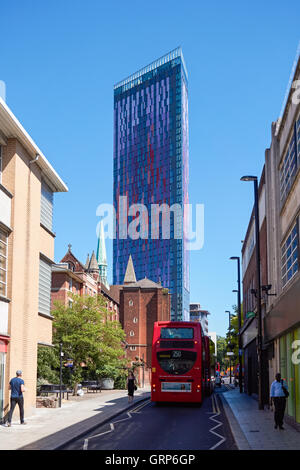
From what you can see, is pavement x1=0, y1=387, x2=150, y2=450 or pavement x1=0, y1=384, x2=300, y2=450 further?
pavement x1=0, y1=387, x2=150, y2=450

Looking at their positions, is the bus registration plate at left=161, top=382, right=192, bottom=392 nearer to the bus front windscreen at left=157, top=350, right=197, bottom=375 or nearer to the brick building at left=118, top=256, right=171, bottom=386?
the bus front windscreen at left=157, top=350, right=197, bottom=375

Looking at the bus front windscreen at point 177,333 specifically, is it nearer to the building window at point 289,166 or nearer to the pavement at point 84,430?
the pavement at point 84,430

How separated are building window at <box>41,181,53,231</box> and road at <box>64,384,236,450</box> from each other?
7949 mm

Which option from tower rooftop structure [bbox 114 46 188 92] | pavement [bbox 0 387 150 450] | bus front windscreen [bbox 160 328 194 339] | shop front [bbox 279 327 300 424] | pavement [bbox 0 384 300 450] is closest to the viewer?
pavement [bbox 0 384 300 450]

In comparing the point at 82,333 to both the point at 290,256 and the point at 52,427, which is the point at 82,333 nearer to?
the point at 290,256

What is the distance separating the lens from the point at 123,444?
14.2 meters

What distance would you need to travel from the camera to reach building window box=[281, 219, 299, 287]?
19.7 m

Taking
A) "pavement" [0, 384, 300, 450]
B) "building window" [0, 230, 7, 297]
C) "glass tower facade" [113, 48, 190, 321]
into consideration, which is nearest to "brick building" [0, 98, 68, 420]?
"building window" [0, 230, 7, 297]

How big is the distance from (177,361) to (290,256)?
25.4 ft

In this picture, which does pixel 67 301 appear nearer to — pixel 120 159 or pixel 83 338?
pixel 83 338

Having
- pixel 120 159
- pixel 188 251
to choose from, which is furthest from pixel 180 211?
pixel 120 159

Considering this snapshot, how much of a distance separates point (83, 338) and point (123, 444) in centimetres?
2621

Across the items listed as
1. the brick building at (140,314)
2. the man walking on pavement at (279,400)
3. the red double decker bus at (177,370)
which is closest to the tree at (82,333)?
the red double decker bus at (177,370)

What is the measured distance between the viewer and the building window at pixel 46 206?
77.8 feet
